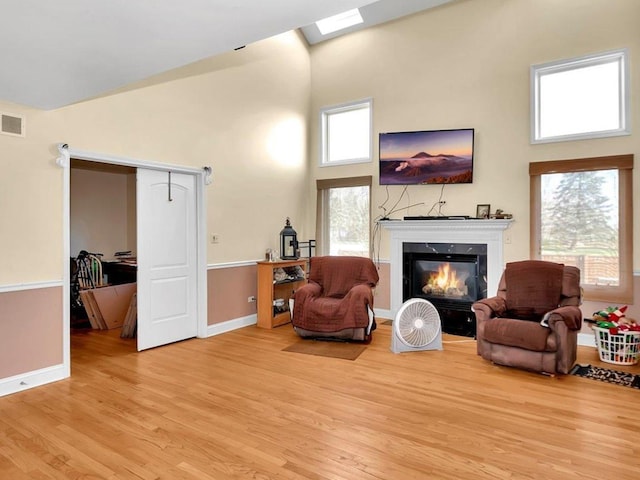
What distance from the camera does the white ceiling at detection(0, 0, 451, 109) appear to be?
166cm

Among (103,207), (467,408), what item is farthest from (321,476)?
(103,207)

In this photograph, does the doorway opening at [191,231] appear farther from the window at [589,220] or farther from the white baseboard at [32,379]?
the window at [589,220]

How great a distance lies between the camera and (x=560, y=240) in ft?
15.0

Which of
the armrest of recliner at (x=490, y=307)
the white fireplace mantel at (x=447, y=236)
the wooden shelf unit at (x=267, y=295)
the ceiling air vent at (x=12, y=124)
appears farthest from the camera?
the wooden shelf unit at (x=267, y=295)

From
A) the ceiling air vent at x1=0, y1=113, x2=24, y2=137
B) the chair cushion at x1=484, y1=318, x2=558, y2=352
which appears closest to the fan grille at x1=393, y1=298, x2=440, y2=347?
the chair cushion at x1=484, y1=318, x2=558, y2=352

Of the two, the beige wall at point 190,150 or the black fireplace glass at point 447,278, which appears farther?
the black fireplace glass at point 447,278

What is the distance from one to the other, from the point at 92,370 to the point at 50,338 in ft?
1.57

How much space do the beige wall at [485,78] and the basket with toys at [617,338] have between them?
721 mm

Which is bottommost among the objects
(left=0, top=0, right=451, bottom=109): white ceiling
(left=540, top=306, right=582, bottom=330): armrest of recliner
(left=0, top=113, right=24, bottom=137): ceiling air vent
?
(left=540, top=306, right=582, bottom=330): armrest of recliner

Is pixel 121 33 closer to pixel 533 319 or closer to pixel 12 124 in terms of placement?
pixel 12 124

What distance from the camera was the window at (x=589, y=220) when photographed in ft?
13.8

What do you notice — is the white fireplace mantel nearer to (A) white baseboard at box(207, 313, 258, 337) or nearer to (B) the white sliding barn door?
(A) white baseboard at box(207, 313, 258, 337)

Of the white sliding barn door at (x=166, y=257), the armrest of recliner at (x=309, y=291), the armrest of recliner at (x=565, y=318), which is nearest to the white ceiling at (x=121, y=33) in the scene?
the white sliding barn door at (x=166, y=257)

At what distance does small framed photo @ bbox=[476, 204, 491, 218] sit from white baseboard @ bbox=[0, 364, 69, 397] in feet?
15.6
